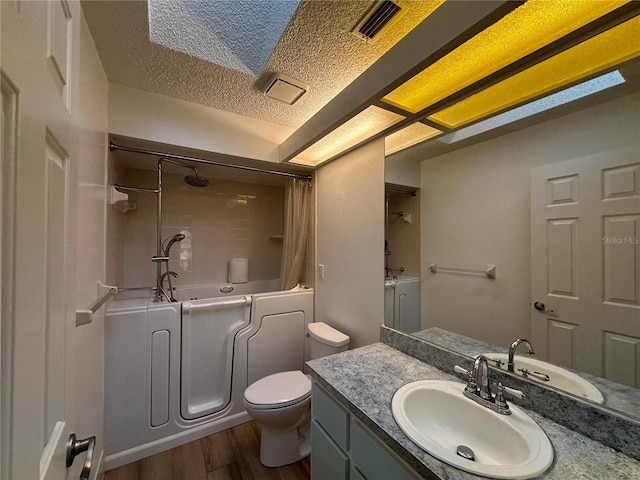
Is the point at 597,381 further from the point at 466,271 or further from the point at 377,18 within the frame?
the point at 377,18

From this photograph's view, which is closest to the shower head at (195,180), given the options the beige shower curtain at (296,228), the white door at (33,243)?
the beige shower curtain at (296,228)

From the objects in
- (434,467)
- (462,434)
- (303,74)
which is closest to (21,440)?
(434,467)

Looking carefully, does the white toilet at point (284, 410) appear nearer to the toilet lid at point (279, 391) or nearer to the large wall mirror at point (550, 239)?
the toilet lid at point (279, 391)

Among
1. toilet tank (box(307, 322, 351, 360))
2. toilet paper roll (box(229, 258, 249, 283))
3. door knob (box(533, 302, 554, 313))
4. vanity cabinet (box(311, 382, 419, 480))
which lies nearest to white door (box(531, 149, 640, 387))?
door knob (box(533, 302, 554, 313))

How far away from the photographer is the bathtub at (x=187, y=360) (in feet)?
5.19

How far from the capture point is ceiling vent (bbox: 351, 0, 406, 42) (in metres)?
0.94

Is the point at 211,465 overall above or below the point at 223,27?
below

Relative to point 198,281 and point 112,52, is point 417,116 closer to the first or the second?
point 112,52

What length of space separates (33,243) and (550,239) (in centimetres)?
146

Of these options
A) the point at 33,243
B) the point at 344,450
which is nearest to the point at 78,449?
the point at 33,243

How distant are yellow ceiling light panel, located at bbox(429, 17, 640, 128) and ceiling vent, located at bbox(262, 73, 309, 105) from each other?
865 mm

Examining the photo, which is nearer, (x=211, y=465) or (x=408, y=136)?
(x=408, y=136)

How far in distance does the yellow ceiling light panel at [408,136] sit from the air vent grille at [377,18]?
1.55 feet

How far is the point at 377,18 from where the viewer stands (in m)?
1.01
